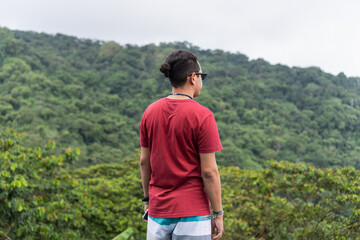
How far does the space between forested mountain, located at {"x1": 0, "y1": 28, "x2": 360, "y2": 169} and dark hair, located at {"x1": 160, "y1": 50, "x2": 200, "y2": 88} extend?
2529cm

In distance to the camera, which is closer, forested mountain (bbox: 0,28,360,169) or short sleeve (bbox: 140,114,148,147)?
short sleeve (bbox: 140,114,148,147)

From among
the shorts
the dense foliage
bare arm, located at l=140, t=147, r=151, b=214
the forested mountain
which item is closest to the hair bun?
bare arm, located at l=140, t=147, r=151, b=214

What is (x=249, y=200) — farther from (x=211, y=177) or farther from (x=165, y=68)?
(x=165, y=68)

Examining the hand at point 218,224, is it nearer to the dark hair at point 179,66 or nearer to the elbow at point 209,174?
the elbow at point 209,174

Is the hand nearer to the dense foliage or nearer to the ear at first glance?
the ear

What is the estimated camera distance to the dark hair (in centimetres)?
193

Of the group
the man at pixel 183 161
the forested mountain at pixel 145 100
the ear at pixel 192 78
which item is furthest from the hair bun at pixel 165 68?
the forested mountain at pixel 145 100

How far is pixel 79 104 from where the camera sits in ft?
152

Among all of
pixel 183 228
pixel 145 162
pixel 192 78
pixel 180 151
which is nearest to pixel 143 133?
pixel 145 162

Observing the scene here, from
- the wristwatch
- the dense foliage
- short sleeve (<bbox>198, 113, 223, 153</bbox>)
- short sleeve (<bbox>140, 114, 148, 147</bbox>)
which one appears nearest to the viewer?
short sleeve (<bbox>198, 113, 223, 153</bbox>)

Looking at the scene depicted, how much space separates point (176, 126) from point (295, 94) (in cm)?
5392

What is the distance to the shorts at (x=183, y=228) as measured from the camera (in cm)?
188

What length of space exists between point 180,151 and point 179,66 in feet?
1.41

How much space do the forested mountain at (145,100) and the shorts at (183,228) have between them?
82.7 feet
